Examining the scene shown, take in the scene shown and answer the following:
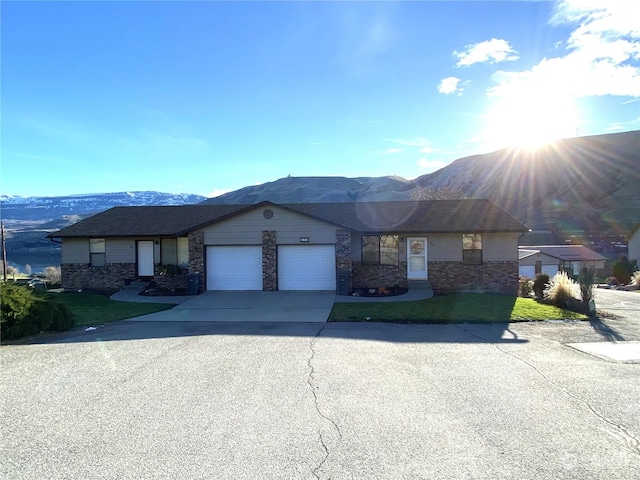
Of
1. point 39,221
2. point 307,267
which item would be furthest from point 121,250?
point 39,221

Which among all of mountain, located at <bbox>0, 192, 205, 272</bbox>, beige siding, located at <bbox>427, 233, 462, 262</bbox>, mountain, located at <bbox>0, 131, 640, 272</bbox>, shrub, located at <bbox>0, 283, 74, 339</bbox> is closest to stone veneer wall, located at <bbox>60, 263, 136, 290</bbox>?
shrub, located at <bbox>0, 283, 74, 339</bbox>

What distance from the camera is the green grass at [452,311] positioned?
12523 mm

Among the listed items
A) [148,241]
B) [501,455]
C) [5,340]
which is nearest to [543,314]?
[501,455]

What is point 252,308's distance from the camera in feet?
48.6

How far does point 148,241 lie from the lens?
21.2m

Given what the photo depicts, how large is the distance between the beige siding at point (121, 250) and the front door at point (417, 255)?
42.0 ft

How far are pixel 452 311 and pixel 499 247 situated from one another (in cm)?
690

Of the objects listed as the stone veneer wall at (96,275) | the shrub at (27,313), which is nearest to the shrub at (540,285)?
the shrub at (27,313)

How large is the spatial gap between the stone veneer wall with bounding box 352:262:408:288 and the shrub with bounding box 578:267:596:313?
6.89 m

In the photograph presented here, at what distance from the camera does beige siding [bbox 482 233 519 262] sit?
62.6 ft

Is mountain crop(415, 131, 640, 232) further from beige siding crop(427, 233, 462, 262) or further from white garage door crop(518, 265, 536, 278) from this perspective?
beige siding crop(427, 233, 462, 262)

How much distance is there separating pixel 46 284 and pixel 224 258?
10574mm

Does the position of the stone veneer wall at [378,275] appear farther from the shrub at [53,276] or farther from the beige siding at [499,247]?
the shrub at [53,276]

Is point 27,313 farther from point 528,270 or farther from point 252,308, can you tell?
point 528,270
